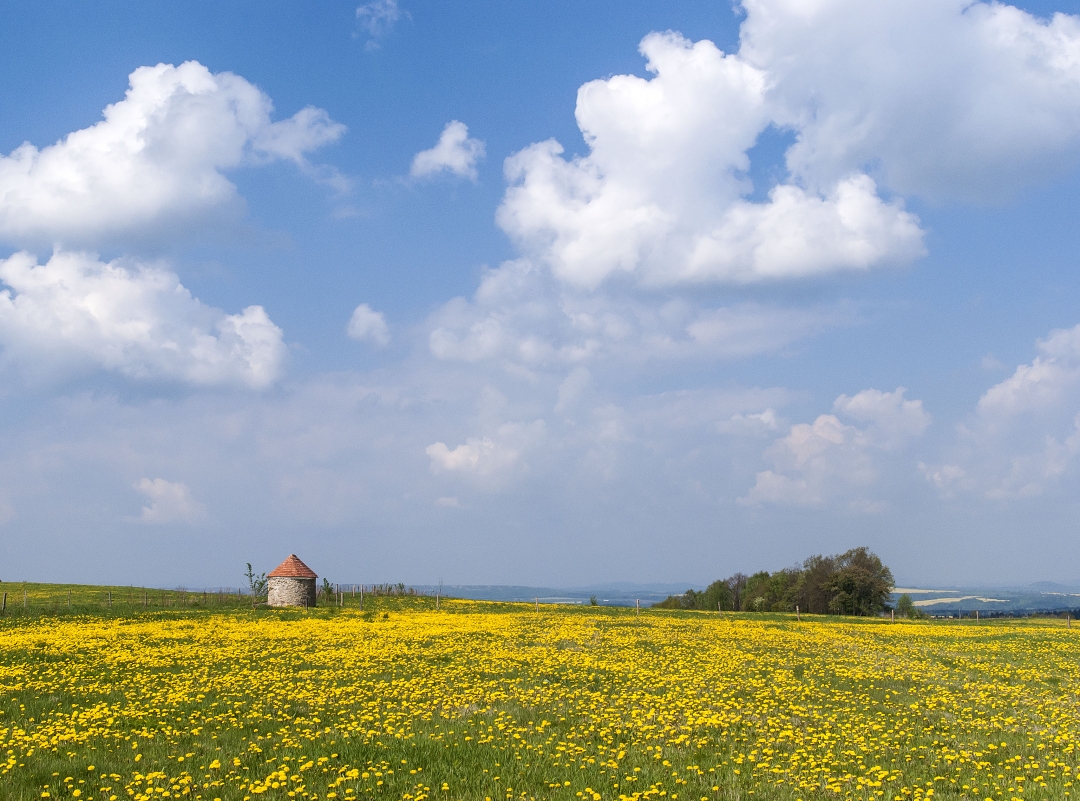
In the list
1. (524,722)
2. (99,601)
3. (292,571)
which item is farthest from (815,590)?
(524,722)

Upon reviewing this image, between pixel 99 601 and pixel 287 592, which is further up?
pixel 287 592

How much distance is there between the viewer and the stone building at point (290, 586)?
6141cm

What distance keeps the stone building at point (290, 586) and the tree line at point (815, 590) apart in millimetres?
47939

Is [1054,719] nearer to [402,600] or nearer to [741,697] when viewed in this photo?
[741,697]

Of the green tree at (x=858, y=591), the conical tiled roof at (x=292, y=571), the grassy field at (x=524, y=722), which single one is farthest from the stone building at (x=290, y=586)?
the green tree at (x=858, y=591)

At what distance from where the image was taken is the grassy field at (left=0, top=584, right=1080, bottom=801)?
37.1 feet

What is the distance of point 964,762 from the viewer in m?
12.8

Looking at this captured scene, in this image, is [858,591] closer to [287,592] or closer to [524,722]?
[287,592]

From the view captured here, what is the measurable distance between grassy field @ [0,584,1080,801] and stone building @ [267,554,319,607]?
31.0 m

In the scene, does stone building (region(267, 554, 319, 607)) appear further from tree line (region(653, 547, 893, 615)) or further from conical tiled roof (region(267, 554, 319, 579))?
tree line (region(653, 547, 893, 615))

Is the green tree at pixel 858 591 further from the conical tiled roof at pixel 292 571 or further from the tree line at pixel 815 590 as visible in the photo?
the conical tiled roof at pixel 292 571

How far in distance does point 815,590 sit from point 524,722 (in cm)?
10574

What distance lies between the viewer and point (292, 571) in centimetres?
6228

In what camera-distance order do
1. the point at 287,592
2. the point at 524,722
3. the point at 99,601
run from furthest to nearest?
the point at 99,601 < the point at 287,592 < the point at 524,722
